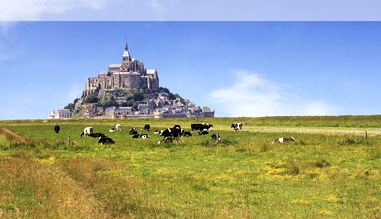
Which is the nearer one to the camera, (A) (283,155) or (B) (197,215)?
(B) (197,215)

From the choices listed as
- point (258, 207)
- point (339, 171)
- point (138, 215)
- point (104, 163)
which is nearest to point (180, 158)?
point (104, 163)

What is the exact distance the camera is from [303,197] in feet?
59.3

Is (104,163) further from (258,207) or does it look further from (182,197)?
(258,207)

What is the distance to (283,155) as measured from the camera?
32.7 m

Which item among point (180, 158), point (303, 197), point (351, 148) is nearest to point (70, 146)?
point (180, 158)

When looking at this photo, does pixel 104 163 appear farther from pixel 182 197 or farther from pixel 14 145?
pixel 14 145

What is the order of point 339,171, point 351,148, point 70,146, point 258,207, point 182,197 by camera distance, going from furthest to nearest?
point 70,146, point 351,148, point 339,171, point 182,197, point 258,207

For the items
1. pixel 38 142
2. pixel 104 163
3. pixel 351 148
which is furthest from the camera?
pixel 38 142

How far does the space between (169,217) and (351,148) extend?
26141 mm

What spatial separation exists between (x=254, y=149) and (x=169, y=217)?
914 inches

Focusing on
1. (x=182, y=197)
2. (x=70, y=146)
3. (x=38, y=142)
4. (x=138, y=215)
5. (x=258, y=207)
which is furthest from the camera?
(x=38, y=142)

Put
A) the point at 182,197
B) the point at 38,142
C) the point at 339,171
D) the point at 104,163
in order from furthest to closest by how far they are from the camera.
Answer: the point at 38,142 → the point at 104,163 → the point at 339,171 → the point at 182,197

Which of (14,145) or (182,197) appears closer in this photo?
(182,197)

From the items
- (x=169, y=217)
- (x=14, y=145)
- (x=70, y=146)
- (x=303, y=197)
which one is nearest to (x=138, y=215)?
(x=169, y=217)
